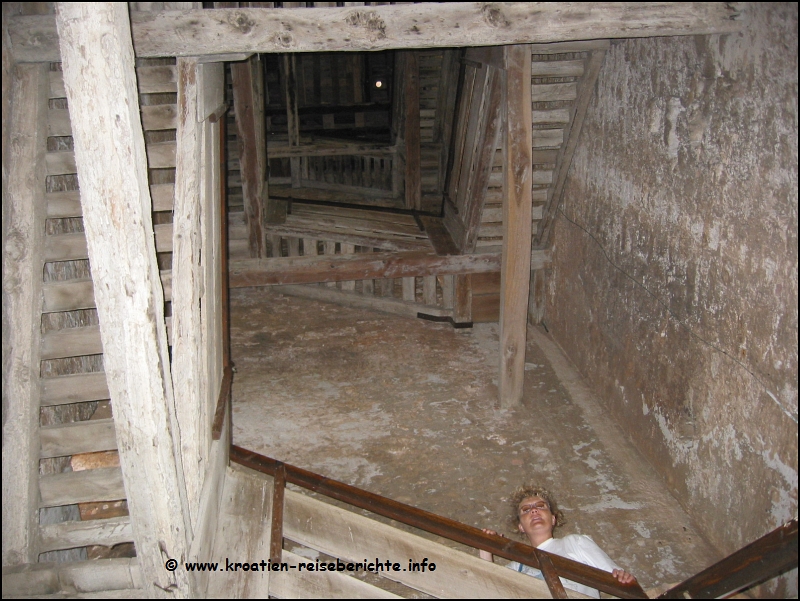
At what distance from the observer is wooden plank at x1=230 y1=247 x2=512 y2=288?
20.7 ft

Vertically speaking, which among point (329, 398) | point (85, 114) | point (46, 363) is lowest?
point (329, 398)

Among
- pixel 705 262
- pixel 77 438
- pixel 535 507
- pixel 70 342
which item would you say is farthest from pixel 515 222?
pixel 77 438

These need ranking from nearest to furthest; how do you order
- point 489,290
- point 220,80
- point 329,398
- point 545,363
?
point 220,80
point 329,398
point 545,363
point 489,290

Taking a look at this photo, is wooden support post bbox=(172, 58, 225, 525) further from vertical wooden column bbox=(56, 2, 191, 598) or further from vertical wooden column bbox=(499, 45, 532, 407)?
vertical wooden column bbox=(499, 45, 532, 407)

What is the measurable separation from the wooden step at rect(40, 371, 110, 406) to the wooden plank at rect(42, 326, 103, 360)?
10 centimetres

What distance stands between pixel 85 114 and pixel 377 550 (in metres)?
2.19

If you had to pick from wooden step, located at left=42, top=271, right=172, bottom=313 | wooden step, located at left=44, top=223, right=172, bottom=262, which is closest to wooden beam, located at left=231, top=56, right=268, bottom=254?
wooden step, located at left=44, top=223, right=172, bottom=262

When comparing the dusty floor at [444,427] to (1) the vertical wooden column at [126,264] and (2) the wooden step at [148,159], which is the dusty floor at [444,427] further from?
(2) the wooden step at [148,159]

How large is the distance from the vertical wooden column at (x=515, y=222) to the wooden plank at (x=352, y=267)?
4.56ft

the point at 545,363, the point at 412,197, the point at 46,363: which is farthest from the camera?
the point at 412,197

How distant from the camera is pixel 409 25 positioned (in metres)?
3.50

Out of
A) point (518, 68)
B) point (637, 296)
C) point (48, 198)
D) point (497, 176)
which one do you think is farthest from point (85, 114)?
point (497, 176)

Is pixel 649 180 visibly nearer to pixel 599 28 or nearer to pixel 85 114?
pixel 599 28

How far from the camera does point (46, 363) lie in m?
3.44
